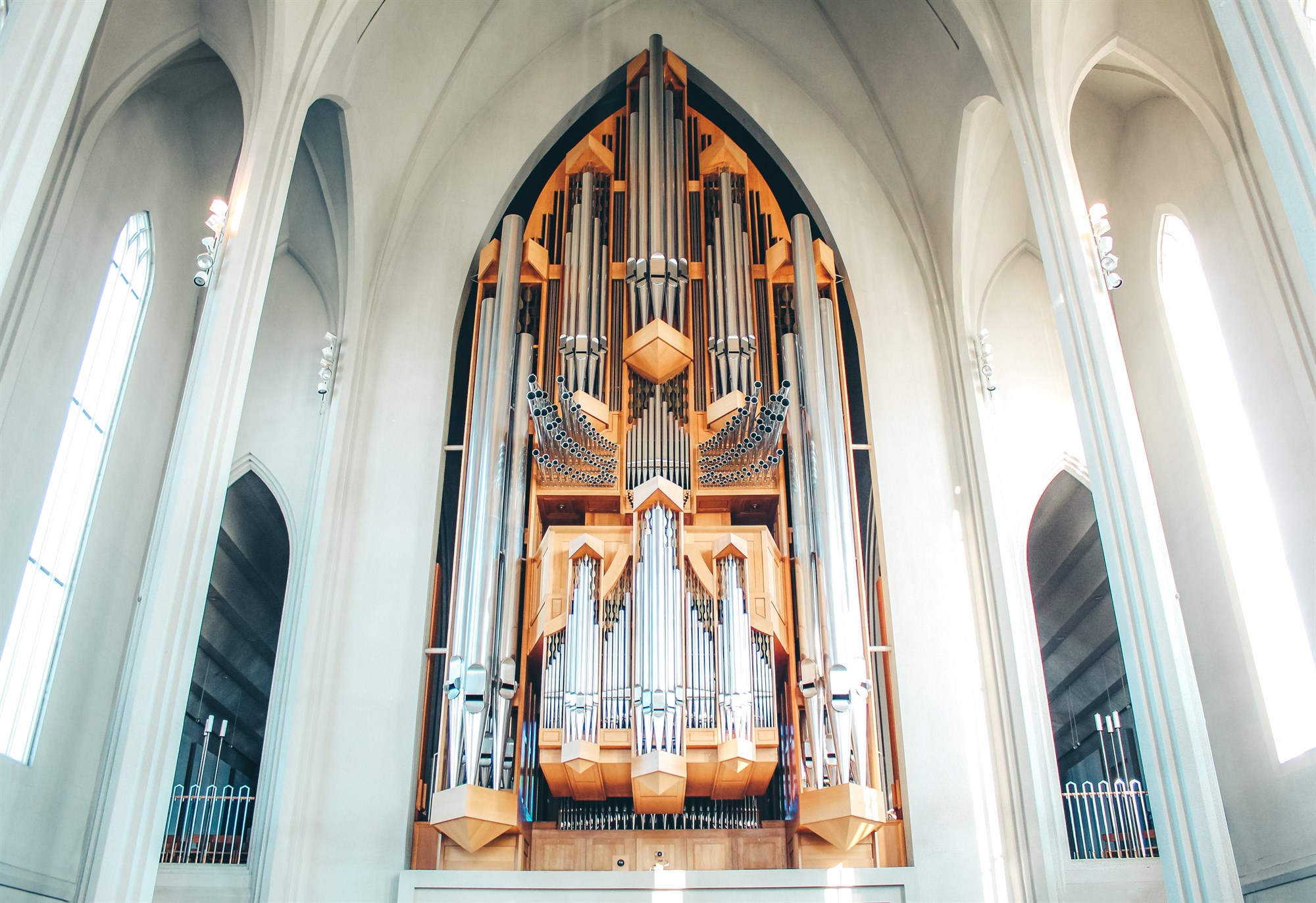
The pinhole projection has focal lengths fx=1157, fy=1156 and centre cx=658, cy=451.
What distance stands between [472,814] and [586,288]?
4928 mm

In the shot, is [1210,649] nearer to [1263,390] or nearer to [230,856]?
[1263,390]

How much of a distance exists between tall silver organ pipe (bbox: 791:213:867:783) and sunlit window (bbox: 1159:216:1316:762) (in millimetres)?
2806

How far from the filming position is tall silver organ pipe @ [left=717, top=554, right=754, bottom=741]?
8531mm

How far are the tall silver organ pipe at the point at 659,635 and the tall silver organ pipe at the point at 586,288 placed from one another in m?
1.69

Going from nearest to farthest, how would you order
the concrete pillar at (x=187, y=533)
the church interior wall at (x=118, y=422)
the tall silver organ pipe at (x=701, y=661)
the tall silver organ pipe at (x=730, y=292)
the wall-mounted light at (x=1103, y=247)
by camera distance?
1. the concrete pillar at (x=187, y=533)
2. the wall-mounted light at (x=1103, y=247)
3. the church interior wall at (x=118, y=422)
4. the tall silver organ pipe at (x=701, y=661)
5. the tall silver organ pipe at (x=730, y=292)

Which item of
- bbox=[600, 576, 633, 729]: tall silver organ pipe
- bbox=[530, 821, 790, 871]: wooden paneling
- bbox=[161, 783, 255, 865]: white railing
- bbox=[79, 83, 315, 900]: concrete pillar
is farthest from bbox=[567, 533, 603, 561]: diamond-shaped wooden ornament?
bbox=[161, 783, 255, 865]: white railing

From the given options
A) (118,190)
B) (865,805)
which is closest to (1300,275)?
(865,805)

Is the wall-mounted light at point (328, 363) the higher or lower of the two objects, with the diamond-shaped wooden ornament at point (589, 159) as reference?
lower

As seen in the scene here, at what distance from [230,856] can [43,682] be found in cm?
207

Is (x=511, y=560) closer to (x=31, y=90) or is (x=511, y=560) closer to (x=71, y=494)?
(x=71, y=494)

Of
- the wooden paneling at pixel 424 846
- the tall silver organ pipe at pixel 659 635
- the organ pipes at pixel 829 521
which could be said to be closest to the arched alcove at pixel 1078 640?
the organ pipes at pixel 829 521

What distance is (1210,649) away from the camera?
28.8 ft

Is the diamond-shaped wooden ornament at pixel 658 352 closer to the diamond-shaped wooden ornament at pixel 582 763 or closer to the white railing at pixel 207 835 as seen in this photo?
the diamond-shaped wooden ornament at pixel 582 763

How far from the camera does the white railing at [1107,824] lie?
880 centimetres
